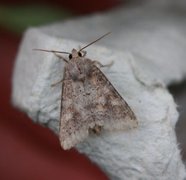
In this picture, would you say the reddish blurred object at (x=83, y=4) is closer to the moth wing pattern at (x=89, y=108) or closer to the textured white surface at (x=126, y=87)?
the textured white surface at (x=126, y=87)

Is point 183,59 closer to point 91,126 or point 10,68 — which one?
point 91,126

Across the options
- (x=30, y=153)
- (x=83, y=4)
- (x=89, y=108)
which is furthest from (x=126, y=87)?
(x=83, y=4)

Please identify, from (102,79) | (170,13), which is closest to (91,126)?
(102,79)

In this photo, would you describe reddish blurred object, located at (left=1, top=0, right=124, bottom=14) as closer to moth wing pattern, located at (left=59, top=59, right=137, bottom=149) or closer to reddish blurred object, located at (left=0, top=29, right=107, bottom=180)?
reddish blurred object, located at (left=0, top=29, right=107, bottom=180)

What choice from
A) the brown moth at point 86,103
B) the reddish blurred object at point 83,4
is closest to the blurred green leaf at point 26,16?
the reddish blurred object at point 83,4

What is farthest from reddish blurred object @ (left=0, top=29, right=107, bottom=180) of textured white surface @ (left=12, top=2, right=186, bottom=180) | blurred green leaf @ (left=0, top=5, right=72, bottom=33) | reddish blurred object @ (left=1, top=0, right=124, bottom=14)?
textured white surface @ (left=12, top=2, right=186, bottom=180)
